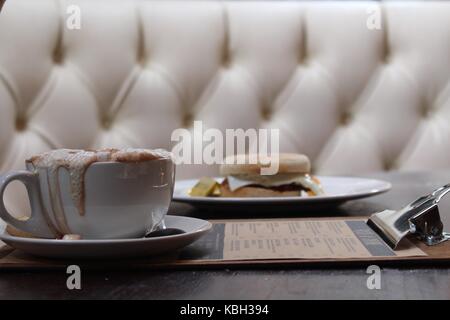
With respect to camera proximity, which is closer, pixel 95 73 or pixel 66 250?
pixel 66 250

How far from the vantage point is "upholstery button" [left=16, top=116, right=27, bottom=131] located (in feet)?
4.58

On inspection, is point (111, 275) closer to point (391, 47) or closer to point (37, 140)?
point (37, 140)

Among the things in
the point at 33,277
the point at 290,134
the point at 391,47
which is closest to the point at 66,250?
the point at 33,277

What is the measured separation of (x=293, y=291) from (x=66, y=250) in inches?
6.1

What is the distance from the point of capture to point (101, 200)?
1.41ft

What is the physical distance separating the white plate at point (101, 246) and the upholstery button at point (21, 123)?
1043mm

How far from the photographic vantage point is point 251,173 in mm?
742

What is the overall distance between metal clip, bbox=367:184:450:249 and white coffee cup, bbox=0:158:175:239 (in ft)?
0.58

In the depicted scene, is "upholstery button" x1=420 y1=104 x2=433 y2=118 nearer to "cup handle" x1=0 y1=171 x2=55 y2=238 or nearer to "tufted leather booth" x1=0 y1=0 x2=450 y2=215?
"tufted leather booth" x1=0 y1=0 x2=450 y2=215

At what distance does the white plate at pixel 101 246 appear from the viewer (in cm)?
38

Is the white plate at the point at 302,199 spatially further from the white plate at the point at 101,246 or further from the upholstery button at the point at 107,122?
the upholstery button at the point at 107,122

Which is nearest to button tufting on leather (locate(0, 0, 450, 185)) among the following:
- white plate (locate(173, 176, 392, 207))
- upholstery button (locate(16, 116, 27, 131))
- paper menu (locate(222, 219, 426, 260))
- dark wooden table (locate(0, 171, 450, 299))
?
upholstery button (locate(16, 116, 27, 131))

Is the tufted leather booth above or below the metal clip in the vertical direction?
above
